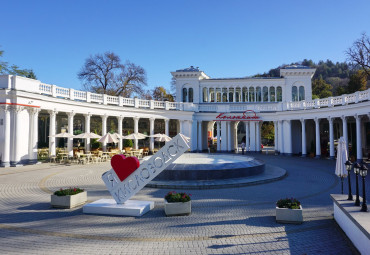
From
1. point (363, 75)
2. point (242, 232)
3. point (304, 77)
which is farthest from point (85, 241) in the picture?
point (363, 75)

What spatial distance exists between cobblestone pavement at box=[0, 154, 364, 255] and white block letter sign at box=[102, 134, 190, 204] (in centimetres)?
109

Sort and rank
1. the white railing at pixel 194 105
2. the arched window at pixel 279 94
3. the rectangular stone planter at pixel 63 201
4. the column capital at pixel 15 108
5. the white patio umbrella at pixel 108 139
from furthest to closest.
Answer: the arched window at pixel 279 94 < the white patio umbrella at pixel 108 139 < the white railing at pixel 194 105 < the column capital at pixel 15 108 < the rectangular stone planter at pixel 63 201

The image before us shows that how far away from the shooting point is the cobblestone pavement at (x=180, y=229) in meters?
6.72

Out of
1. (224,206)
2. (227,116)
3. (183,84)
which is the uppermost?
(183,84)

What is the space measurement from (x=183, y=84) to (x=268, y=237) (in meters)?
41.9

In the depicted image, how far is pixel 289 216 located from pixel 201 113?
112 ft

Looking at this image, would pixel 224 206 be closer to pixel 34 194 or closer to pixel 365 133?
pixel 34 194

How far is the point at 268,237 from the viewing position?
7.48m

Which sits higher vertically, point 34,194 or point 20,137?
point 20,137

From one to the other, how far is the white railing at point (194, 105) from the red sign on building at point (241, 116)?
104cm

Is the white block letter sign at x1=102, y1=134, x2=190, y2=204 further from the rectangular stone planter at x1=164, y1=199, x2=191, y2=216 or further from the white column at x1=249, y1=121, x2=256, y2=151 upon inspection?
the white column at x1=249, y1=121, x2=256, y2=151

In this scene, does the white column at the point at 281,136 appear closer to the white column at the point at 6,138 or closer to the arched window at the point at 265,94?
the arched window at the point at 265,94

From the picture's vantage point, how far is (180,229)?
8.14 meters

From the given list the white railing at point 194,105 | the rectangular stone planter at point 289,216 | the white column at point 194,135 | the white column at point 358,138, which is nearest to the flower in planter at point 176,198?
the rectangular stone planter at point 289,216
